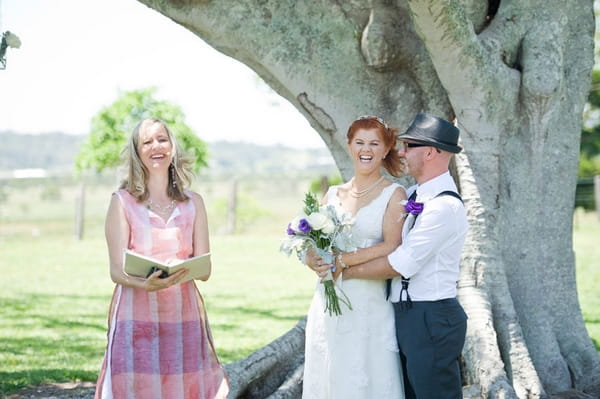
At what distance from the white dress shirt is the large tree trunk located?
1488 mm

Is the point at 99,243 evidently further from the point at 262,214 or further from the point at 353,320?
the point at 353,320

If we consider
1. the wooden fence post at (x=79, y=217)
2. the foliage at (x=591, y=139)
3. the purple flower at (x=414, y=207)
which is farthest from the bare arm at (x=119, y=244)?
the foliage at (x=591, y=139)

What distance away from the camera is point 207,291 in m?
12.4

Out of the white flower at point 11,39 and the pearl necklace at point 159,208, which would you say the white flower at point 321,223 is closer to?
the pearl necklace at point 159,208

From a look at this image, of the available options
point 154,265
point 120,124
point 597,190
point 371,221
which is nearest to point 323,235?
point 371,221

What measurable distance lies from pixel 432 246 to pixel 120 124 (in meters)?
16.3

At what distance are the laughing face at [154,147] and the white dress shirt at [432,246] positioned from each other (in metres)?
1.27

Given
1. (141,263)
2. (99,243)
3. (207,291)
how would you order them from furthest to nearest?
(99,243), (207,291), (141,263)

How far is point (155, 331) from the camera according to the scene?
4176mm

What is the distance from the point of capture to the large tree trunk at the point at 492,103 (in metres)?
5.34

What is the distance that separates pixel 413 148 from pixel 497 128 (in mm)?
1704

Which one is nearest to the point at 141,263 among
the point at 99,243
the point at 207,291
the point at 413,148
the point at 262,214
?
the point at 413,148

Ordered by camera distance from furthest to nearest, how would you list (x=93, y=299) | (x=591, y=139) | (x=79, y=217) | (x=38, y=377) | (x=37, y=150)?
(x=37, y=150) < (x=591, y=139) < (x=79, y=217) < (x=93, y=299) < (x=38, y=377)

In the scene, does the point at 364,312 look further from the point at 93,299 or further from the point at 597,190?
the point at 597,190
